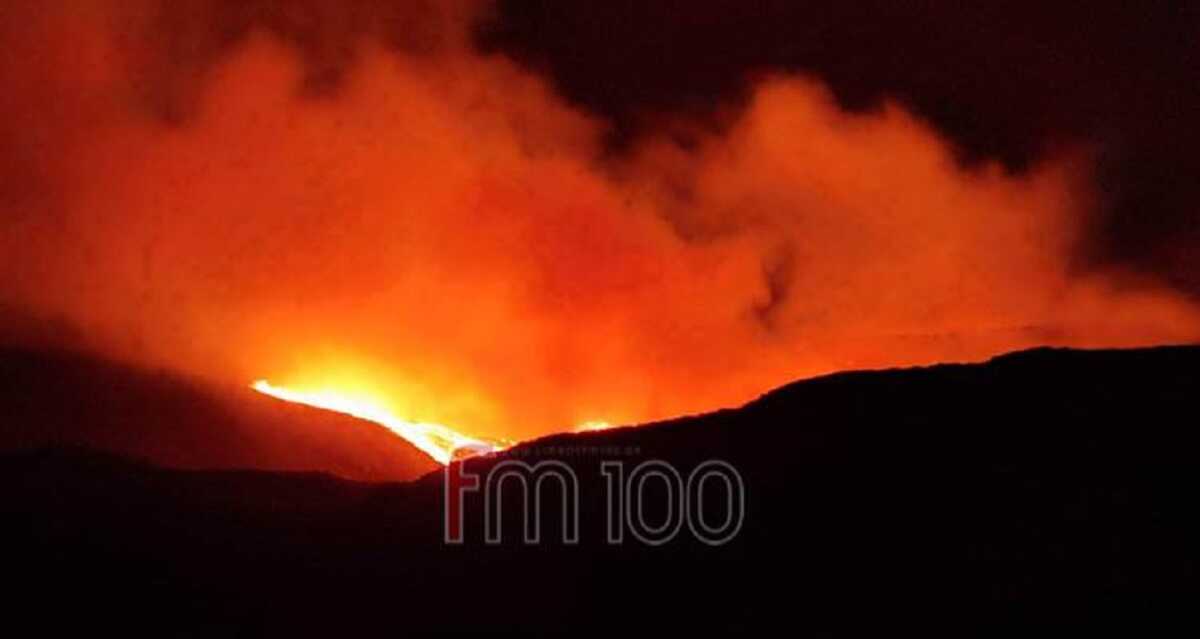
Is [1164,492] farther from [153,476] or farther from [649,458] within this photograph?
[153,476]

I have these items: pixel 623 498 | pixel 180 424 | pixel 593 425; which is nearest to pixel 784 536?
pixel 623 498

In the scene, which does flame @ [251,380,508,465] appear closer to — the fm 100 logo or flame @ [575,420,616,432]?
flame @ [575,420,616,432]

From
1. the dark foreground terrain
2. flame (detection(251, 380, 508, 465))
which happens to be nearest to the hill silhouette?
flame (detection(251, 380, 508, 465))

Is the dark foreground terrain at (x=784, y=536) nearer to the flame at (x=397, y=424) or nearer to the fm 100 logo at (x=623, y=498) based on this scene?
the fm 100 logo at (x=623, y=498)

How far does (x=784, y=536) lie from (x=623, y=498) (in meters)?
1.34

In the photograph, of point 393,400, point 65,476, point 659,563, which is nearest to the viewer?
point 659,563

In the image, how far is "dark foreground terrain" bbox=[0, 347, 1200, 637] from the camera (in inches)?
345

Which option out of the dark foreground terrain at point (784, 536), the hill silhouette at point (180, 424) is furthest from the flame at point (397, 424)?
the dark foreground terrain at point (784, 536)

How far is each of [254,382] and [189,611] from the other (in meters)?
12.0

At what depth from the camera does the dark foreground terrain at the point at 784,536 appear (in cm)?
876

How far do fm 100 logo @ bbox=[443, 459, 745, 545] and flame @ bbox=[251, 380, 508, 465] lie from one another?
6.14m

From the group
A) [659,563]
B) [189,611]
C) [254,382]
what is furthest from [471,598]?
[254,382]

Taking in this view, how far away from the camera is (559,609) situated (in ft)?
31.1

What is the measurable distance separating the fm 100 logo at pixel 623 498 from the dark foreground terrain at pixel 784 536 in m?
0.06
